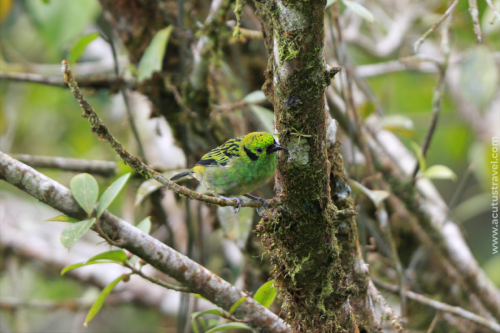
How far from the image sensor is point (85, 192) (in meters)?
1.68

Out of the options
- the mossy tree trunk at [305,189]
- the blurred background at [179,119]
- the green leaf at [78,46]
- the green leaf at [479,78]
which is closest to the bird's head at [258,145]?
the mossy tree trunk at [305,189]

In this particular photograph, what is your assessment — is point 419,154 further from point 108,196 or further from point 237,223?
point 108,196

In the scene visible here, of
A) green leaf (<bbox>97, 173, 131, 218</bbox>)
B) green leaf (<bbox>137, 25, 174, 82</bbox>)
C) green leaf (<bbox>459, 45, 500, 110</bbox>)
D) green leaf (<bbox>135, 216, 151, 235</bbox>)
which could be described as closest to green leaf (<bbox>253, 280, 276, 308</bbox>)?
green leaf (<bbox>135, 216, 151, 235</bbox>)

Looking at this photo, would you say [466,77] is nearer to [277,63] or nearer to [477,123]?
[477,123]

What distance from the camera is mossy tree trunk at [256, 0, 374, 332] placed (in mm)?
1338

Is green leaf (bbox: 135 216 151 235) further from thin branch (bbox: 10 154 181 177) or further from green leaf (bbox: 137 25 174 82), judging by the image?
thin branch (bbox: 10 154 181 177)

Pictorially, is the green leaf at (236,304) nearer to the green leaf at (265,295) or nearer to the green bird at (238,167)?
the green leaf at (265,295)

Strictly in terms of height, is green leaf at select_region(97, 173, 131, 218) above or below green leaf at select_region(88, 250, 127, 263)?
above

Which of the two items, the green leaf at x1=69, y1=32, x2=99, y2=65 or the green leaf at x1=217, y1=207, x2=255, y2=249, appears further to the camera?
the green leaf at x1=217, y1=207, x2=255, y2=249

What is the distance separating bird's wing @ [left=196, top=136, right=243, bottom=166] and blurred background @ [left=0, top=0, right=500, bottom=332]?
345 mm

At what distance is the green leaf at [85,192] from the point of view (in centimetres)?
164

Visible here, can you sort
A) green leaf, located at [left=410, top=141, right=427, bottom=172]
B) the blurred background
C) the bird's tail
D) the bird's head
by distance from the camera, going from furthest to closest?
the blurred background → green leaf, located at [left=410, top=141, right=427, bottom=172] → the bird's tail → the bird's head

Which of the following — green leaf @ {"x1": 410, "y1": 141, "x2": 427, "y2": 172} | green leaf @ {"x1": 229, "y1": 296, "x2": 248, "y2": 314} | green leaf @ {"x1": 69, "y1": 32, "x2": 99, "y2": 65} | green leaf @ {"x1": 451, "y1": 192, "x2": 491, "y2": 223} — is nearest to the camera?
green leaf @ {"x1": 229, "y1": 296, "x2": 248, "y2": 314}

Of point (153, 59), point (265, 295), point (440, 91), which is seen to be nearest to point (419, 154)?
point (440, 91)
